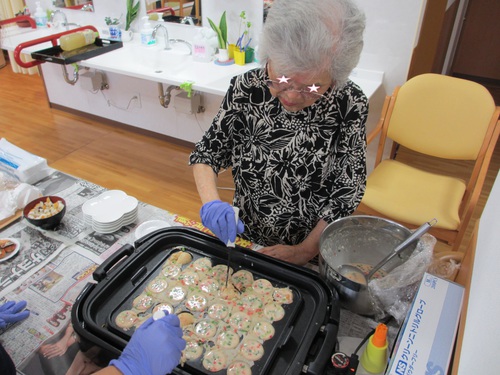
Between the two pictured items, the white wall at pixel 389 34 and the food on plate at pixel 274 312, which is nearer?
the food on plate at pixel 274 312

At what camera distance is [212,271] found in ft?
3.56

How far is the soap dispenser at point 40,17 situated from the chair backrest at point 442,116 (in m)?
3.29

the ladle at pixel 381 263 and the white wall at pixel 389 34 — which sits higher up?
the white wall at pixel 389 34

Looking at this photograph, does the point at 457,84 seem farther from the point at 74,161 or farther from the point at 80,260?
the point at 74,161

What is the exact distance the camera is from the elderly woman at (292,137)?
893 millimetres

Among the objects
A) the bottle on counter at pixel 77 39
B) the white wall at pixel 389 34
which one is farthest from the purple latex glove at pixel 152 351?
the bottle on counter at pixel 77 39

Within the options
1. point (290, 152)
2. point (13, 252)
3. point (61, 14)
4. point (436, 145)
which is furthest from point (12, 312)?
point (61, 14)

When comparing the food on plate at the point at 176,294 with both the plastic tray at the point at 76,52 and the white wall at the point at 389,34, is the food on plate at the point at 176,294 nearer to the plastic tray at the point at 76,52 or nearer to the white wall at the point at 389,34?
the white wall at the point at 389,34

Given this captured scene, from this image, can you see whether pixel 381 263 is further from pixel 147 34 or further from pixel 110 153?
pixel 110 153

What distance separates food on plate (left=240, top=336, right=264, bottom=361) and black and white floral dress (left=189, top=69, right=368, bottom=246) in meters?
0.47

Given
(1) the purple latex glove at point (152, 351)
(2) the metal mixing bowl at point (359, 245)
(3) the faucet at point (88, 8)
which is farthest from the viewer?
(3) the faucet at point (88, 8)

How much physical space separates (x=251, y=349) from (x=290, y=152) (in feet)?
1.87

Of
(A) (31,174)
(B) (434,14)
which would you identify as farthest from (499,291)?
(B) (434,14)

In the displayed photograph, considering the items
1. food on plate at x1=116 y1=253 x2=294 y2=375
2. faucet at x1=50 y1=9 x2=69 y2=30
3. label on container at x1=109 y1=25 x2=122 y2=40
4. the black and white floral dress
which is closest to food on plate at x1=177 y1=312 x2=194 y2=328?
food on plate at x1=116 y1=253 x2=294 y2=375
